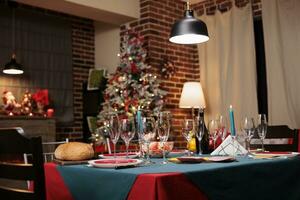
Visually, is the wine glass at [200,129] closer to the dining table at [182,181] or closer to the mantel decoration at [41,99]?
the dining table at [182,181]

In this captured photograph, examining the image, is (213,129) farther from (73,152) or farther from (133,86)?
(133,86)

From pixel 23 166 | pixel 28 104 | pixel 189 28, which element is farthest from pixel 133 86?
pixel 23 166

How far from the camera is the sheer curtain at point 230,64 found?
16.3ft

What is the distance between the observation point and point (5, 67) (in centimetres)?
496

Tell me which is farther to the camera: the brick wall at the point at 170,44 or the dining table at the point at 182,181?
the brick wall at the point at 170,44

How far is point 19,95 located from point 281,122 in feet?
12.0

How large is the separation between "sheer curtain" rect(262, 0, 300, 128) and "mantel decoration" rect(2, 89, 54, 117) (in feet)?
10.3

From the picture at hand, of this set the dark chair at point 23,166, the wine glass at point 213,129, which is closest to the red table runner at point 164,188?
the dark chair at point 23,166

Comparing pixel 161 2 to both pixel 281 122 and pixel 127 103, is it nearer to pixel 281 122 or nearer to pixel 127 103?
pixel 127 103

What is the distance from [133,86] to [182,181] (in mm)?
3526

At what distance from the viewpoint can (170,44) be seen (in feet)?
17.6

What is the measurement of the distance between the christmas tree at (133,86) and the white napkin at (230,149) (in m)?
2.56

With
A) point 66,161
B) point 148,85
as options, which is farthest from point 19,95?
point 66,161

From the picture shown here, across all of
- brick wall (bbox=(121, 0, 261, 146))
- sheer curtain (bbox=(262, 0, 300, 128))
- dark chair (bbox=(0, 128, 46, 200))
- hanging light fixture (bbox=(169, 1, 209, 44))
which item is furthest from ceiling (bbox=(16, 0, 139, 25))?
dark chair (bbox=(0, 128, 46, 200))
